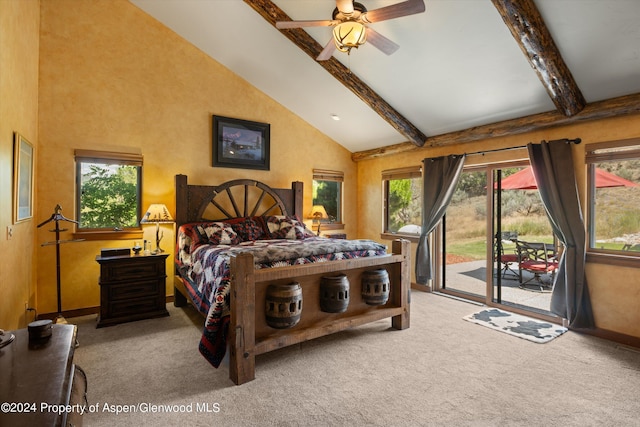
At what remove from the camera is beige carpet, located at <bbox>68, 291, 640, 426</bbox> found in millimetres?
2039

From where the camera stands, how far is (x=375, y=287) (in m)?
3.16

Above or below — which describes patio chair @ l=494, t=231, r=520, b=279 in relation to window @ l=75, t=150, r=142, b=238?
below

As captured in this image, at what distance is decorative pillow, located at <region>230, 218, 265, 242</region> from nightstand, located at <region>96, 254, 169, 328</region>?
3.19 feet

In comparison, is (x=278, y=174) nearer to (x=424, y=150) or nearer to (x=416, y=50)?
(x=424, y=150)

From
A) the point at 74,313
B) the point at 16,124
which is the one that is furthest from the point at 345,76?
the point at 74,313

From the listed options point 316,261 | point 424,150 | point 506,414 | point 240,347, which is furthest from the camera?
point 424,150

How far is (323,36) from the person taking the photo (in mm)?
3756

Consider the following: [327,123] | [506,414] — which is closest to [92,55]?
[327,123]

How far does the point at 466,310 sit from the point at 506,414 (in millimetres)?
2164

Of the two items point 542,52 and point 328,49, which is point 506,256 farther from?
point 328,49

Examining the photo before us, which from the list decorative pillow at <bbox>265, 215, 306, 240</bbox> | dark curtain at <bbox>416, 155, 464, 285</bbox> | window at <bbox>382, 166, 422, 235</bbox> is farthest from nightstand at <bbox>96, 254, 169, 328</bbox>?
window at <bbox>382, 166, 422, 235</bbox>

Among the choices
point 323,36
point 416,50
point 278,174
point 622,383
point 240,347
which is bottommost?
point 622,383

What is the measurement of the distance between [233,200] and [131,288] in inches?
71.6

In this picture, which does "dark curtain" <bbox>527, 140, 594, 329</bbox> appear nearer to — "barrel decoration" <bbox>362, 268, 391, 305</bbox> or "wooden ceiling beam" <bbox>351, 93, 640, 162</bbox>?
"wooden ceiling beam" <bbox>351, 93, 640, 162</bbox>
